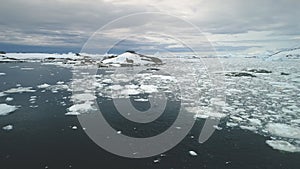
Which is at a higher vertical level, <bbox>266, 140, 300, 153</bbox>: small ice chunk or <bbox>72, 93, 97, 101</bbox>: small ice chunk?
<bbox>72, 93, 97, 101</bbox>: small ice chunk

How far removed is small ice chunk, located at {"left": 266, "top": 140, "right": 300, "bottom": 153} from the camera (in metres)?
5.17

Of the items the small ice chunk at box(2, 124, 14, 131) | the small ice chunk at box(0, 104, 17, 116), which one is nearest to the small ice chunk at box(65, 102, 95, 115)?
the small ice chunk at box(2, 124, 14, 131)

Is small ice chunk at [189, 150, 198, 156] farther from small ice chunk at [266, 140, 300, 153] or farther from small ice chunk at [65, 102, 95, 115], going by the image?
small ice chunk at [65, 102, 95, 115]

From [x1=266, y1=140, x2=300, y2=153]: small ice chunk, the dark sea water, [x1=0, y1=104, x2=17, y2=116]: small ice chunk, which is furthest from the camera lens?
[x1=0, y1=104, x2=17, y2=116]: small ice chunk

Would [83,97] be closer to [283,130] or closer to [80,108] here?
[80,108]

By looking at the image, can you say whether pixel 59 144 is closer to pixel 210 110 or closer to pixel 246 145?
pixel 246 145

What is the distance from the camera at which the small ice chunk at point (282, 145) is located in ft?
17.0

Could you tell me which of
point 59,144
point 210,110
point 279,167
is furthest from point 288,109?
point 59,144

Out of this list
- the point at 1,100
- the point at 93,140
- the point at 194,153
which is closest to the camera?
the point at 194,153

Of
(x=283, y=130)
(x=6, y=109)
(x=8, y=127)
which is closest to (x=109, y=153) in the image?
(x=8, y=127)

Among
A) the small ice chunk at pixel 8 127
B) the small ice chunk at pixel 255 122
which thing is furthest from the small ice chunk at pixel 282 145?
the small ice chunk at pixel 8 127

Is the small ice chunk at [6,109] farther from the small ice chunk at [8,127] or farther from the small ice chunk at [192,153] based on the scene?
the small ice chunk at [192,153]

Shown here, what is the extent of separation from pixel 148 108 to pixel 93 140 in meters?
3.46

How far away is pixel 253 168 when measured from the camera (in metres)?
4.37
